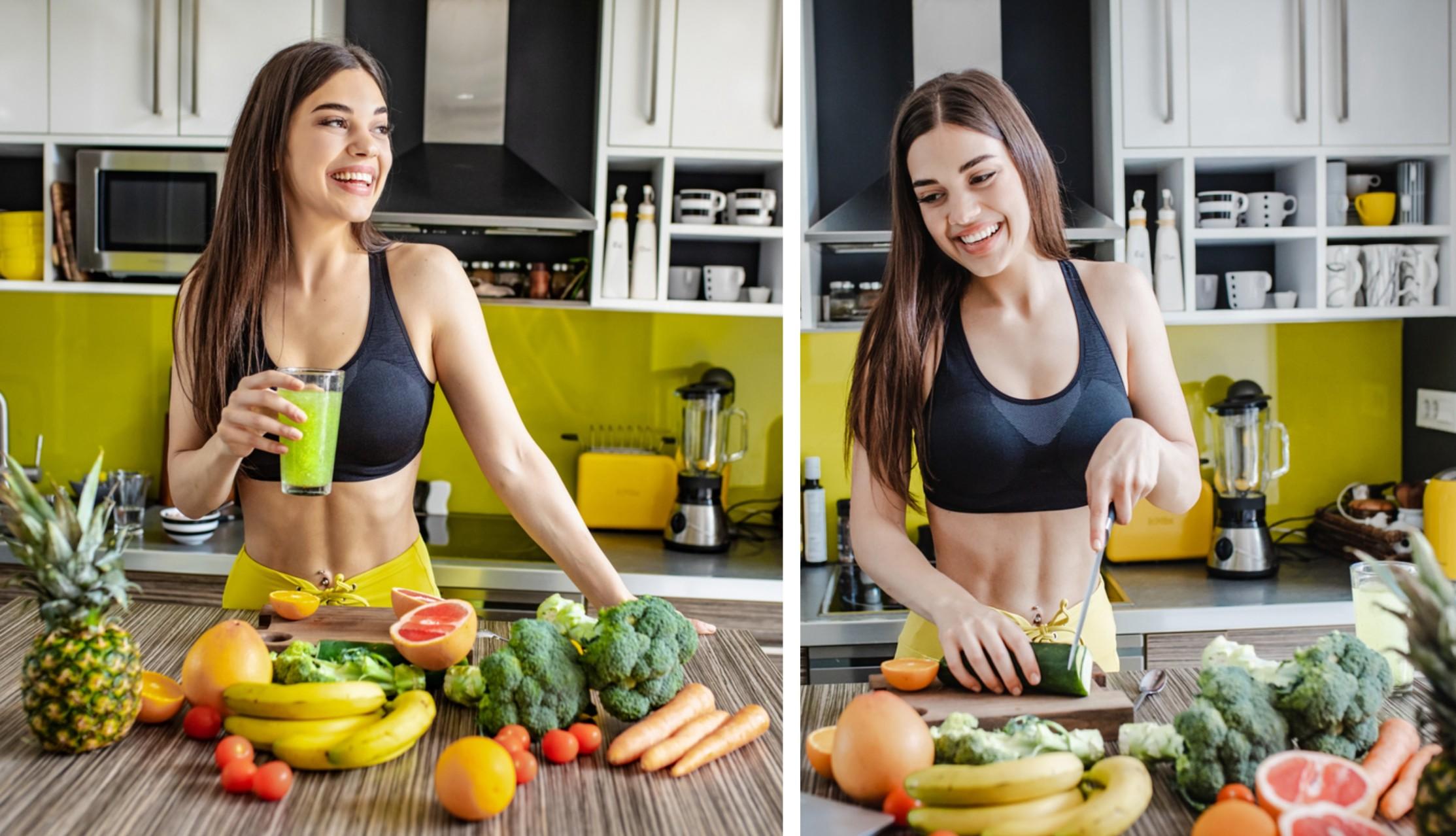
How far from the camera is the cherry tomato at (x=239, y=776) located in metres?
1.07

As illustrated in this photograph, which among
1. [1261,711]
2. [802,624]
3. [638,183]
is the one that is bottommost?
[802,624]

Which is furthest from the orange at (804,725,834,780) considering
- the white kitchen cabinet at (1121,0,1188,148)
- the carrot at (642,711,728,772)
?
the white kitchen cabinet at (1121,0,1188,148)

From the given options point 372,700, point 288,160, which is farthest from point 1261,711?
point 288,160

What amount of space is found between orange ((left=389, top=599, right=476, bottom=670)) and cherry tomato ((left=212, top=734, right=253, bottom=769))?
0.22 m

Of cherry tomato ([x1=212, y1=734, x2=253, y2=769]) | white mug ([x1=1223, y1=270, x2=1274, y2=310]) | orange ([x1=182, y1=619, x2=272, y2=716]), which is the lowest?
cherry tomato ([x1=212, y1=734, x2=253, y2=769])

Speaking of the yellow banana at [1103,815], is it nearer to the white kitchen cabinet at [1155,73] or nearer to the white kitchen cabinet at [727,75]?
the white kitchen cabinet at [1155,73]

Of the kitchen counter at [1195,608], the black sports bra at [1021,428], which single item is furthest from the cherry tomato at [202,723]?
the kitchen counter at [1195,608]

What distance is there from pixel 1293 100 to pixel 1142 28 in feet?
1.28

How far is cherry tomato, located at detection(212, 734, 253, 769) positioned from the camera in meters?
1.10

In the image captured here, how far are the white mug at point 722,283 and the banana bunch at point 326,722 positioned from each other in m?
1.92

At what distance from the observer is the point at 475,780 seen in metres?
1.01

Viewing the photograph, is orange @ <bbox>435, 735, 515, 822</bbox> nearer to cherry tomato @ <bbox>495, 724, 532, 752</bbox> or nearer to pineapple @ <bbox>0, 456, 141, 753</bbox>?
cherry tomato @ <bbox>495, 724, 532, 752</bbox>

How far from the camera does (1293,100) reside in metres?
2.50

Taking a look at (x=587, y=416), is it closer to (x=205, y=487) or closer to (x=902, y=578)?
(x=205, y=487)
